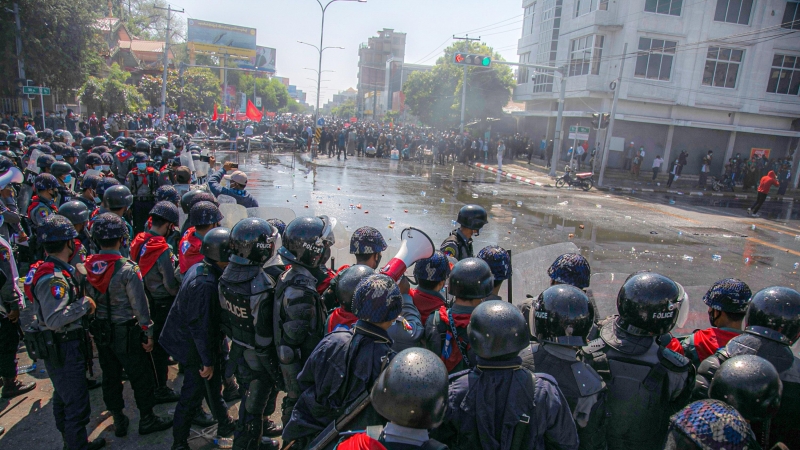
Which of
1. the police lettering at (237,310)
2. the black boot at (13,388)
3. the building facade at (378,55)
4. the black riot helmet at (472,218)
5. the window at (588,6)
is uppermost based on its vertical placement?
the building facade at (378,55)

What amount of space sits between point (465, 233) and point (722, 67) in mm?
28737

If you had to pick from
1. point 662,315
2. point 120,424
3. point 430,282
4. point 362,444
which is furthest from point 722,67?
point 362,444

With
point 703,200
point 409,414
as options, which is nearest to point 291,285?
point 409,414

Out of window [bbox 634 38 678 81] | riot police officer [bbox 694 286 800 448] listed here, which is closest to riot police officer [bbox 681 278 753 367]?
riot police officer [bbox 694 286 800 448]

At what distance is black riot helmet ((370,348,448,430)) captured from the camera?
1559mm

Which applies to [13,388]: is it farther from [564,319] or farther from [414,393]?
[564,319]

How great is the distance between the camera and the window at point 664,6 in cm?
2544

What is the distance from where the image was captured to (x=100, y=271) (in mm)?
3486

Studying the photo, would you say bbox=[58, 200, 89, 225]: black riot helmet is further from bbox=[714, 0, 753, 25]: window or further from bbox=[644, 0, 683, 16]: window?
bbox=[714, 0, 753, 25]: window

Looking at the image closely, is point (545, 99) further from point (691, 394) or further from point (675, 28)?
point (691, 394)

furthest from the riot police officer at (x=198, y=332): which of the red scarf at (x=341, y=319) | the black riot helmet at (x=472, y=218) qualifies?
the black riot helmet at (x=472, y=218)

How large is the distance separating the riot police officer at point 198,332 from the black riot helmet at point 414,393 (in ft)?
6.97

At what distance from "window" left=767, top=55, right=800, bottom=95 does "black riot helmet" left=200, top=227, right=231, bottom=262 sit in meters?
32.5

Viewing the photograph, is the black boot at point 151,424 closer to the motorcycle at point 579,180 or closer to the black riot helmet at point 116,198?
the black riot helmet at point 116,198
